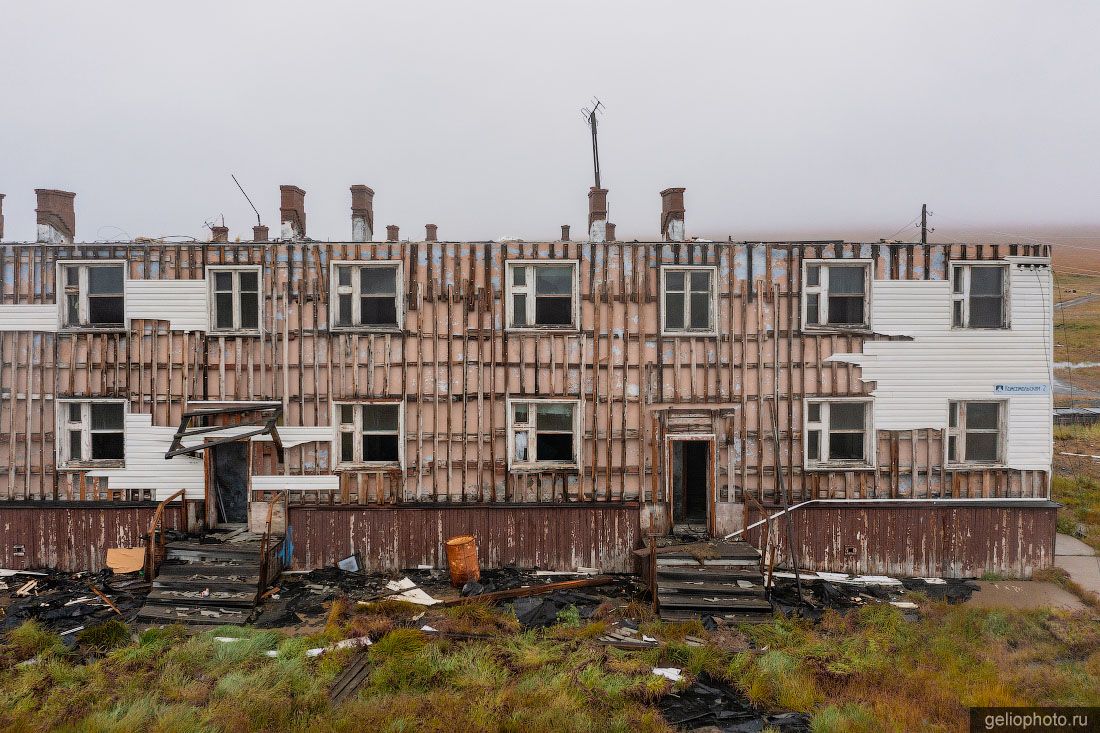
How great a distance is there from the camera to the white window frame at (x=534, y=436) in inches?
470

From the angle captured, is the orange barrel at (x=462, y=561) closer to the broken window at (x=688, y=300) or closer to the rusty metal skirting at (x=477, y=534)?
the rusty metal skirting at (x=477, y=534)

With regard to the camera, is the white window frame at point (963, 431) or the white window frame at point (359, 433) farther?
the white window frame at point (963, 431)

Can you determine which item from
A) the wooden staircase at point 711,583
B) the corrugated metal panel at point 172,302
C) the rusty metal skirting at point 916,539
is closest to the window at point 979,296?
the rusty metal skirting at point 916,539

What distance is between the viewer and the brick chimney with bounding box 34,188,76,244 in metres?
12.4

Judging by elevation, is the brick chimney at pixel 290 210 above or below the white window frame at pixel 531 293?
above

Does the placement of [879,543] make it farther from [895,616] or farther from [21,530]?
[21,530]

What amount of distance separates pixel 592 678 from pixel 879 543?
26.6 ft

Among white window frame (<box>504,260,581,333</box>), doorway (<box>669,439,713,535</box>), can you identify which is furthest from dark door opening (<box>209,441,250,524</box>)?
doorway (<box>669,439,713,535</box>)

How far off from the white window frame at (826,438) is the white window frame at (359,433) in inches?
362

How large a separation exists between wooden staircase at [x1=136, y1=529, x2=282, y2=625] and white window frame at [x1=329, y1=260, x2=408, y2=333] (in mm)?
4940

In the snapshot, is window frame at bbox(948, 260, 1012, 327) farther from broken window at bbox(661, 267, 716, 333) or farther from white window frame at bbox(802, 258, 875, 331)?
broken window at bbox(661, 267, 716, 333)

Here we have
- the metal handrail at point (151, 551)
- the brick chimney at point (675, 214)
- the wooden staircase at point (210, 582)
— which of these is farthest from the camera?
the brick chimney at point (675, 214)

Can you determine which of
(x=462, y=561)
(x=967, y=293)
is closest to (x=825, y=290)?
(x=967, y=293)

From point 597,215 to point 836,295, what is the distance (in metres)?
5.85
